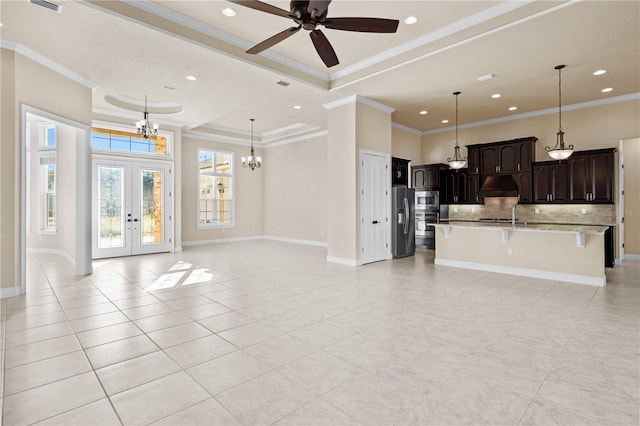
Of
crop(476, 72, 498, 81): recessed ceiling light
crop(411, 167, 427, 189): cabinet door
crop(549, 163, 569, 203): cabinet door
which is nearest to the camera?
crop(476, 72, 498, 81): recessed ceiling light

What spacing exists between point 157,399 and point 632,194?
9348 millimetres

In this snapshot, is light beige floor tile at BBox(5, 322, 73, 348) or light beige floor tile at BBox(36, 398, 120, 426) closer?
light beige floor tile at BBox(36, 398, 120, 426)

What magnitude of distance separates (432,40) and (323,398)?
4644 millimetres

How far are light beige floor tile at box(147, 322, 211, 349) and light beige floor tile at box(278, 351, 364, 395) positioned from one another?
3.58 feet

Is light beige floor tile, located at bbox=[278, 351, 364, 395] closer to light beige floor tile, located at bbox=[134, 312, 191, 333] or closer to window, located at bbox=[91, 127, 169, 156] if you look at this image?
light beige floor tile, located at bbox=[134, 312, 191, 333]

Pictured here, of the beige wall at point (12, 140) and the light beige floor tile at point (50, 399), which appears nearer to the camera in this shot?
the light beige floor tile at point (50, 399)

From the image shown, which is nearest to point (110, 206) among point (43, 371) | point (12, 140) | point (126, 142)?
point (126, 142)

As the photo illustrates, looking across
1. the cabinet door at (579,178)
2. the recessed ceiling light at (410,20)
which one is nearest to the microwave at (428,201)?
the cabinet door at (579,178)

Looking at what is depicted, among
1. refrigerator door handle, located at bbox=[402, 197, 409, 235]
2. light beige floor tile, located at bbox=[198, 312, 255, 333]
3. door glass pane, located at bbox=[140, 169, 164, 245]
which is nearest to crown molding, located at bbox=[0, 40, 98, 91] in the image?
door glass pane, located at bbox=[140, 169, 164, 245]

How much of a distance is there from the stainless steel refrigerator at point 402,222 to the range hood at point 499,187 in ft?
6.04

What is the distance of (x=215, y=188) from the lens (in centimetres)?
1043

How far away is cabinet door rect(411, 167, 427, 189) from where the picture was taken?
9.25 m

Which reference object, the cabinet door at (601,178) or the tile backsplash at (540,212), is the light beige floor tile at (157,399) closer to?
the cabinet door at (601,178)

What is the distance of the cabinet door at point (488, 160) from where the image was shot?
7.99 meters
